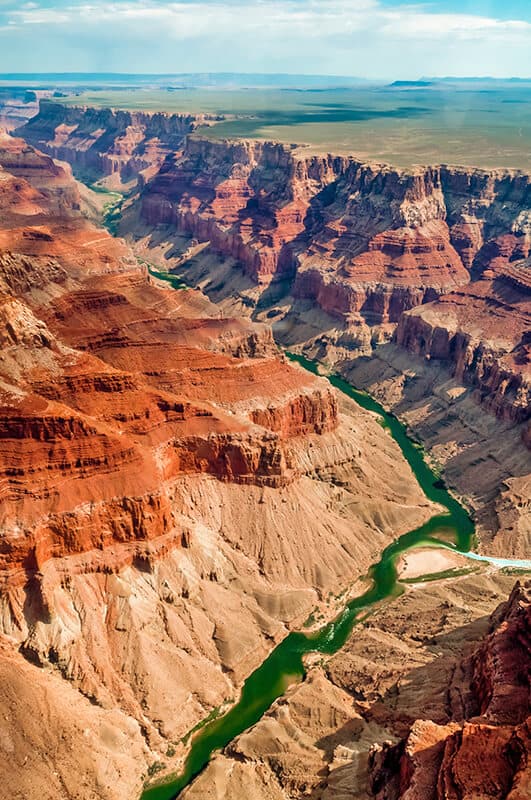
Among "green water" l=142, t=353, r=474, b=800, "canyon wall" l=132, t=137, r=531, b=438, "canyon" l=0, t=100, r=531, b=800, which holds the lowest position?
"green water" l=142, t=353, r=474, b=800

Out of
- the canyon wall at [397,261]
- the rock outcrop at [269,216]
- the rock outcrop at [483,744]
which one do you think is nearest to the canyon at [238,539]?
the rock outcrop at [483,744]

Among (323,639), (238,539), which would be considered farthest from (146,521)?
(323,639)

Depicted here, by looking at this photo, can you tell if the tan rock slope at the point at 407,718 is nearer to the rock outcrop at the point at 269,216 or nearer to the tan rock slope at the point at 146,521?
the tan rock slope at the point at 146,521

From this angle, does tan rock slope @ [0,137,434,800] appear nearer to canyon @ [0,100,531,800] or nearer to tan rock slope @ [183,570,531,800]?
canyon @ [0,100,531,800]

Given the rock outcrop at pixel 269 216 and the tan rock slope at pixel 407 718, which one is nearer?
the tan rock slope at pixel 407 718

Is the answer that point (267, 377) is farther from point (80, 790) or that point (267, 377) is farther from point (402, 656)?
point (80, 790)

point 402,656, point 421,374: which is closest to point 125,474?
point 402,656

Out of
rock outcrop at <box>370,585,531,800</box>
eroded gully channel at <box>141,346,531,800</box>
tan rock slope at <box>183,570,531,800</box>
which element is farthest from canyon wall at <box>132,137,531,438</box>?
rock outcrop at <box>370,585,531,800</box>

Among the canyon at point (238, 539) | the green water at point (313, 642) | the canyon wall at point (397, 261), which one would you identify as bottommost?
the green water at point (313, 642)
